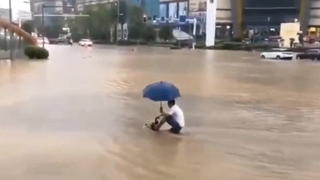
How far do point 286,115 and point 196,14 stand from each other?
3291 inches

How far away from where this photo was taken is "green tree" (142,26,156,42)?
3698 inches

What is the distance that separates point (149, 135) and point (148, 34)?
82.9 metres

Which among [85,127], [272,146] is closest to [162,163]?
[272,146]

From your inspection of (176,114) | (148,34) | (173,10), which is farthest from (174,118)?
(173,10)

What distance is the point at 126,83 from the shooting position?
2303 centimetres

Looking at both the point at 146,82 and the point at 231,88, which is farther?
the point at 146,82

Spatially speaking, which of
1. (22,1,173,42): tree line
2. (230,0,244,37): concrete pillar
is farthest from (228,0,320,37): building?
(22,1,173,42): tree line

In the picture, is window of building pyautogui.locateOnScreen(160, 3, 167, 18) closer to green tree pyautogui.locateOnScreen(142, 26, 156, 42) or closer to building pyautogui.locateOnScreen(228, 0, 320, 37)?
green tree pyautogui.locateOnScreen(142, 26, 156, 42)

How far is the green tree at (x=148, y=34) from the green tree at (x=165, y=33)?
1161 millimetres

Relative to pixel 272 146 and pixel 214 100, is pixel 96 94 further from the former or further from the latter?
pixel 272 146

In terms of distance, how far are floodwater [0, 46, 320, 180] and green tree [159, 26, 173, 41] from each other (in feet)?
233

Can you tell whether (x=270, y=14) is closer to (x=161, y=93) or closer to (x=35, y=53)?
(x=35, y=53)

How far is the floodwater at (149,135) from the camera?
913cm

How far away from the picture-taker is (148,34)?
94.2 meters
